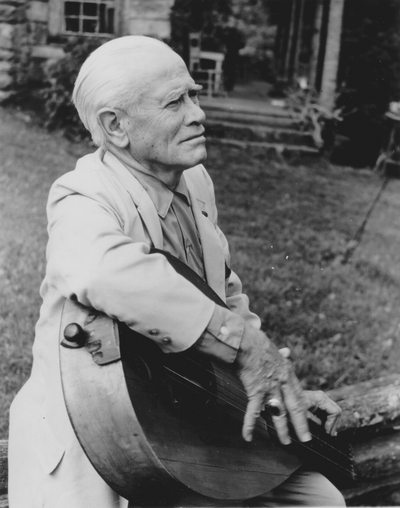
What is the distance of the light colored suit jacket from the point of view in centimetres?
176

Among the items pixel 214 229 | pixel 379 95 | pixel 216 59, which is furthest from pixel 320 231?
pixel 214 229

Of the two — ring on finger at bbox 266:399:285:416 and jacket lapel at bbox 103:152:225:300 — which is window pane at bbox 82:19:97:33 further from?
ring on finger at bbox 266:399:285:416

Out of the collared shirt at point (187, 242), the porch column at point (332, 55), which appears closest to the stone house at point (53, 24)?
the porch column at point (332, 55)

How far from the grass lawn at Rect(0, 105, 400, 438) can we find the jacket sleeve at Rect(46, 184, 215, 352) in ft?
5.64

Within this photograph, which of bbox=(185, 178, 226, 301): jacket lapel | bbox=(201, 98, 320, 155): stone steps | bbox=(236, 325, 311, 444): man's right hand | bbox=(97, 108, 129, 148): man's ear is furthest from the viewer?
bbox=(201, 98, 320, 155): stone steps

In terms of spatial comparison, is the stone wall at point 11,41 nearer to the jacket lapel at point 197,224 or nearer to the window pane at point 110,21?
the window pane at point 110,21

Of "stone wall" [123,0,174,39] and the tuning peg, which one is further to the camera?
"stone wall" [123,0,174,39]

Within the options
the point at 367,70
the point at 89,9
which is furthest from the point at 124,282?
the point at 367,70

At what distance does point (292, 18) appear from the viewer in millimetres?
4406

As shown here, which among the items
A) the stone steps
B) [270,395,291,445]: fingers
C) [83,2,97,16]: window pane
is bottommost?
[270,395,291,445]: fingers

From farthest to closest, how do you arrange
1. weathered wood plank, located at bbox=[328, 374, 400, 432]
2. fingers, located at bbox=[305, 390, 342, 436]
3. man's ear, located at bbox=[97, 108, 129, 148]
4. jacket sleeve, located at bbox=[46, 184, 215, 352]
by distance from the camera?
1. weathered wood plank, located at bbox=[328, 374, 400, 432]
2. fingers, located at bbox=[305, 390, 342, 436]
3. man's ear, located at bbox=[97, 108, 129, 148]
4. jacket sleeve, located at bbox=[46, 184, 215, 352]

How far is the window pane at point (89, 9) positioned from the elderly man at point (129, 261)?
2003 mm

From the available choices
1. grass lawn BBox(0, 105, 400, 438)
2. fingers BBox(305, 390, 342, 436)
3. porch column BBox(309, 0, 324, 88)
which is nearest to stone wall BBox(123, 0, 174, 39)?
grass lawn BBox(0, 105, 400, 438)

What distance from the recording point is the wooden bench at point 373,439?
10.8 feet
